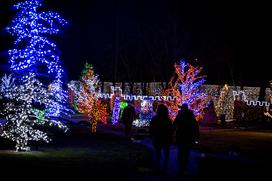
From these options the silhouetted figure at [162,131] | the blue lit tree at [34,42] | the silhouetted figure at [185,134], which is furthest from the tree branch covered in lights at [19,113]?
the silhouetted figure at [185,134]

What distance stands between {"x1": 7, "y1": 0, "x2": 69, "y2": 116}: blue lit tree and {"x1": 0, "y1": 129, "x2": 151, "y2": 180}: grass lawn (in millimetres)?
2948

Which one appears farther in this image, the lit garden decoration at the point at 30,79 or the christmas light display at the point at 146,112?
the christmas light display at the point at 146,112

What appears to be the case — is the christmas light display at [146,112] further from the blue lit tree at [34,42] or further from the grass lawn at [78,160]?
the grass lawn at [78,160]

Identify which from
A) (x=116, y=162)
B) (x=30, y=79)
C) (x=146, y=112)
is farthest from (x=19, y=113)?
(x=146, y=112)

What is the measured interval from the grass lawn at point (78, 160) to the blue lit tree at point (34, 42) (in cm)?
295

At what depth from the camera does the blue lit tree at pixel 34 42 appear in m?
22.7

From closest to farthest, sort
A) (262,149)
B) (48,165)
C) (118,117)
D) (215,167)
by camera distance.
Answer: (215,167) < (48,165) < (262,149) < (118,117)

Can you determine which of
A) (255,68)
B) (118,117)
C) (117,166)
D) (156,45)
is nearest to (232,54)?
(255,68)

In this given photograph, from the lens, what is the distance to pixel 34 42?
24.5 meters

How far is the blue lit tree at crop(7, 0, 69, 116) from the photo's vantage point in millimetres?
22656

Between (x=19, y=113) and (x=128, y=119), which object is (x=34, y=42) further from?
(x=19, y=113)

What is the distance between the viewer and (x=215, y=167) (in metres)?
11.7

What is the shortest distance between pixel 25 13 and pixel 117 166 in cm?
1057

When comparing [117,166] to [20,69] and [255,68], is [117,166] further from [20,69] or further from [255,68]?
[255,68]
